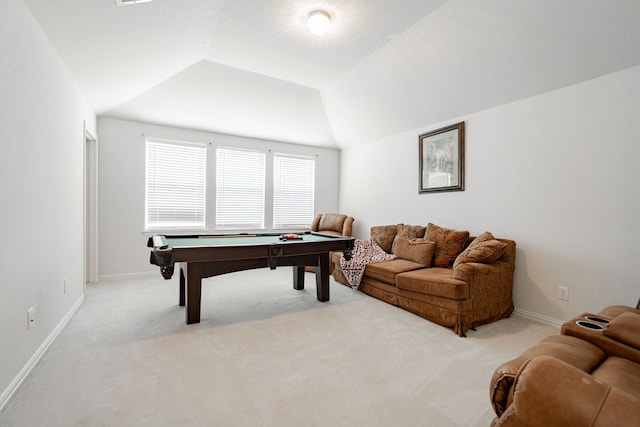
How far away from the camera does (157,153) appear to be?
193 inches

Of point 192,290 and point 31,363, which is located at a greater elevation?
point 192,290

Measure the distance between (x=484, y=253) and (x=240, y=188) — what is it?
4.22 metres

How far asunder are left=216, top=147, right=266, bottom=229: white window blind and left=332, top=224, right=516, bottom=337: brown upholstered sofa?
9.01 ft

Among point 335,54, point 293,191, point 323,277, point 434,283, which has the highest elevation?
point 335,54

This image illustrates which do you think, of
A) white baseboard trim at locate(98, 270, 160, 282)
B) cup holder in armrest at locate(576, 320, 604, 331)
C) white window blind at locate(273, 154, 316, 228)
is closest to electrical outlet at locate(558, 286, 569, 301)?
cup holder in armrest at locate(576, 320, 604, 331)

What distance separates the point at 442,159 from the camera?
168 inches

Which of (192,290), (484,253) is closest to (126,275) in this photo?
(192,290)

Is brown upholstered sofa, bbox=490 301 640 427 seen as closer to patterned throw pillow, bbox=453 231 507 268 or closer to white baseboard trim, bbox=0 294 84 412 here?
patterned throw pillow, bbox=453 231 507 268

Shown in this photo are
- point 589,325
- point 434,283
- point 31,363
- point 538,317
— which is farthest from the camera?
point 538,317

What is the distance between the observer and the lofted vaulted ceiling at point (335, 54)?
2.46 metres

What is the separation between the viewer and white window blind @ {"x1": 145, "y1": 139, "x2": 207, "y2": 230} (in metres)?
4.87

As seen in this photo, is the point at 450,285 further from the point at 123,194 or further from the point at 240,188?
the point at 123,194

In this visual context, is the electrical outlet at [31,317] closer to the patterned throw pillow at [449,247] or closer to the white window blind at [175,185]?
the white window blind at [175,185]

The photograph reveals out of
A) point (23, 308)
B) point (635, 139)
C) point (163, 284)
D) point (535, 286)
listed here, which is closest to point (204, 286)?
point (163, 284)
